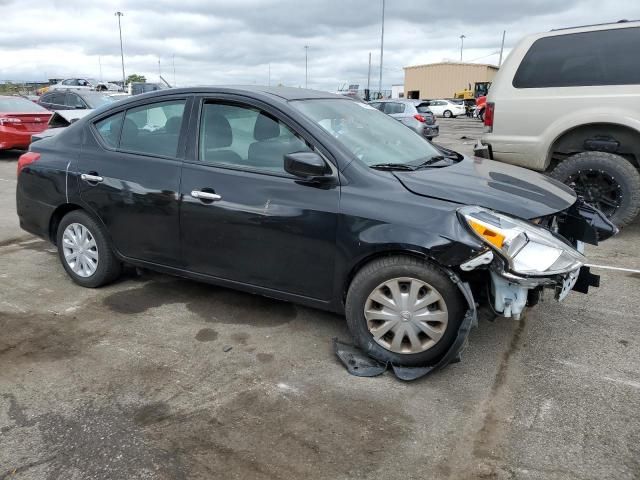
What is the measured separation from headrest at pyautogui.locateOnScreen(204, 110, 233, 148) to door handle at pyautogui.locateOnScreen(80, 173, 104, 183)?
97 cm

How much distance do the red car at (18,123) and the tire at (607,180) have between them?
A: 11.0 meters

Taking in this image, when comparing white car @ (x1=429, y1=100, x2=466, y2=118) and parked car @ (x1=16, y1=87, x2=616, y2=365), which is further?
white car @ (x1=429, y1=100, x2=466, y2=118)

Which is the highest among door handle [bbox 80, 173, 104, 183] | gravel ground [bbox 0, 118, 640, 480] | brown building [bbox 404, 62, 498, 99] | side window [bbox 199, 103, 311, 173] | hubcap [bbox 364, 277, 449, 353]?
brown building [bbox 404, 62, 498, 99]

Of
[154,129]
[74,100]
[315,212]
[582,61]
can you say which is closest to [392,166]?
[315,212]

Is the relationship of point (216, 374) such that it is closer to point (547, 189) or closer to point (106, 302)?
point (106, 302)

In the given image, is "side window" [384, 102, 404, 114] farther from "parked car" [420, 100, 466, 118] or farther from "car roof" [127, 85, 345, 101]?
"parked car" [420, 100, 466, 118]

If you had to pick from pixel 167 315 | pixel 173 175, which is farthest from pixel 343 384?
pixel 173 175

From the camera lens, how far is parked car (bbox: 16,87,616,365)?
2957 millimetres

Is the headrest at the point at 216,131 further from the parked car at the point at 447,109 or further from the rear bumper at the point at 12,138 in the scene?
the parked car at the point at 447,109

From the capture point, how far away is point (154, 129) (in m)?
4.00

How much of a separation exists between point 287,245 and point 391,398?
111cm

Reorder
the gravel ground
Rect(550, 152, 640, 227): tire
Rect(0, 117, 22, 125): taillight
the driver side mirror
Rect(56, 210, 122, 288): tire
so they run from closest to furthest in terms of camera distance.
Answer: the gravel ground < the driver side mirror < Rect(56, 210, 122, 288): tire < Rect(550, 152, 640, 227): tire < Rect(0, 117, 22, 125): taillight

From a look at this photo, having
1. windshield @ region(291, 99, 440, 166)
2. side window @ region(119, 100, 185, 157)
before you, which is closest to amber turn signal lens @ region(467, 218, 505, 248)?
windshield @ region(291, 99, 440, 166)

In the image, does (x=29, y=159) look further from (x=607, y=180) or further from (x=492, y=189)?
(x=607, y=180)
